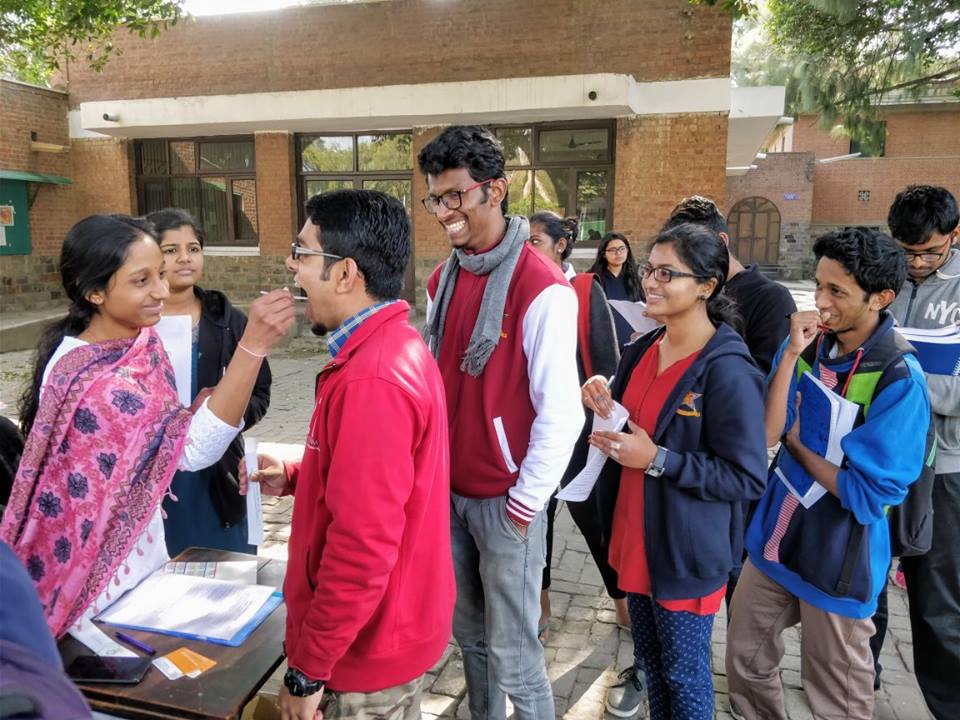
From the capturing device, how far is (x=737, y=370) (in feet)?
6.67

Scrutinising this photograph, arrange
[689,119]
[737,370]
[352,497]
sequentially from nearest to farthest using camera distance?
[352,497] < [737,370] < [689,119]

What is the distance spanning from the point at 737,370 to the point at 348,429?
1228 mm

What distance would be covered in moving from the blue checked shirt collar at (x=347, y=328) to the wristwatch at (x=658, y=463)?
976 millimetres

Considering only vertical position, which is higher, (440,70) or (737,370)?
(440,70)

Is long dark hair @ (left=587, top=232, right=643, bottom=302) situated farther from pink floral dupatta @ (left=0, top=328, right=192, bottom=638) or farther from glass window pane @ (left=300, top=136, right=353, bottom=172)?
glass window pane @ (left=300, top=136, right=353, bottom=172)

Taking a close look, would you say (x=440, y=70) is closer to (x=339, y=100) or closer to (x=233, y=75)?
(x=339, y=100)

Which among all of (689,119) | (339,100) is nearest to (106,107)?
(339,100)

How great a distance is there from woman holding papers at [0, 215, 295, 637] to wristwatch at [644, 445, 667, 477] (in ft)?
3.87

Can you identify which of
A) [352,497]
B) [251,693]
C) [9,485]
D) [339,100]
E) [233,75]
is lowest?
[251,693]

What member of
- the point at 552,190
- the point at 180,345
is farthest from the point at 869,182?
the point at 180,345

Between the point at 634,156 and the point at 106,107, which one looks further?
the point at 106,107

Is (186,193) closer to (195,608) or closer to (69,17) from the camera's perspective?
(69,17)

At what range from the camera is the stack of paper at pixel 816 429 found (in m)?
2.17

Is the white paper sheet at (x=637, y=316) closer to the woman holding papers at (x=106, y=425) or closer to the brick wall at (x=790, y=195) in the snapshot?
the woman holding papers at (x=106, y=425)
